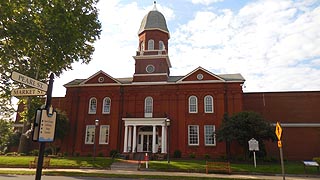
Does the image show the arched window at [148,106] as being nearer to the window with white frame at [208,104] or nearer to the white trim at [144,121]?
the white trim at [144,121]

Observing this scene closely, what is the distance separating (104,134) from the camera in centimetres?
3322

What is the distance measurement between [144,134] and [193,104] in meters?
7.02

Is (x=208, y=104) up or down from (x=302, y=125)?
up

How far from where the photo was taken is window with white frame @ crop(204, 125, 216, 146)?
1210 inches

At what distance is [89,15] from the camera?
19344 millimetres

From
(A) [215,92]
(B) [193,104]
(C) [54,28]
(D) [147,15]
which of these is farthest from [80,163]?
(D) [147,15]

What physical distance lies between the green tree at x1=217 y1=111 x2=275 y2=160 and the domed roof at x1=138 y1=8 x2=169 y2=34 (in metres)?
16.8

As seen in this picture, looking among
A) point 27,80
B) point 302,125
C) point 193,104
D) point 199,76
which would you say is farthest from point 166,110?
point 27,80

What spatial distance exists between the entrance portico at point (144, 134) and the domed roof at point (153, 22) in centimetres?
1315

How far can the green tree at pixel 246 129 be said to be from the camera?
25359 millimetres

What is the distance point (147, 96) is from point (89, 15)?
15.9m

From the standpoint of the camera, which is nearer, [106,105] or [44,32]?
[44,32]

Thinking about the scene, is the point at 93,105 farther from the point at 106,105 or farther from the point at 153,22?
the point at 153,22

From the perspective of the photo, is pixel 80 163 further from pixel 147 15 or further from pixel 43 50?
pixel 147 15
